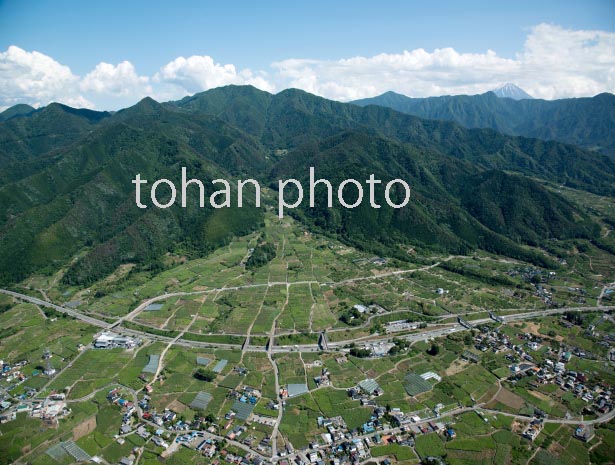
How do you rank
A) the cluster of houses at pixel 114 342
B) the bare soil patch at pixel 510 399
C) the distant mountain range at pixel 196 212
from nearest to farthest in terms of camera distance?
the bare soil patch at pixel 510 399, the cluster of houses at pixel 114 342, the distant mountain range at pixel 196 212

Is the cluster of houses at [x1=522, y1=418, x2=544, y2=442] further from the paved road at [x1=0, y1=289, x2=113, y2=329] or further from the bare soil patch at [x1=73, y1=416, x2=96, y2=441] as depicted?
the paved road at [x1=0, y1=289, x2=113, y2=329]

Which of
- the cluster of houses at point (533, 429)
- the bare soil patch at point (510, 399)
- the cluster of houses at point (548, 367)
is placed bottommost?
the cluster of houses at point (533, 429)

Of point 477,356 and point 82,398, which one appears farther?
point 477,356

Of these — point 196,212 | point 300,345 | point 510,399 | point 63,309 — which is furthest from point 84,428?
point 196,212

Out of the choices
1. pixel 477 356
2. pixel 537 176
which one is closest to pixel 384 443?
pixel 477 356

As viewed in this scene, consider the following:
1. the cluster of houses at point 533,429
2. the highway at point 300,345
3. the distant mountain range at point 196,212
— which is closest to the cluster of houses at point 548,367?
the cluster of houses at point 533,429

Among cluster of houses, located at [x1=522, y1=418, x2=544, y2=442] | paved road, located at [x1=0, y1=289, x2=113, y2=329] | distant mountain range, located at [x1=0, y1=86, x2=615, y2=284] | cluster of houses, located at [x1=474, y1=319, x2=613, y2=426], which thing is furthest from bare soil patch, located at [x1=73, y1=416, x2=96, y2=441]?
cluster of houses, located at [x1=474, y1=319, x2=613, y2=426]

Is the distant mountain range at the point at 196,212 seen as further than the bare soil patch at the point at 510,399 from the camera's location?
Yes

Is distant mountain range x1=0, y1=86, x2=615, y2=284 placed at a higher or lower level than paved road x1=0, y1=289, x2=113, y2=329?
higher

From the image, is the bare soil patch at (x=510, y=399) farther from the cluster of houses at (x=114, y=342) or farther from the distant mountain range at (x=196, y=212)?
the cluster of houses at (x=114, y=342)

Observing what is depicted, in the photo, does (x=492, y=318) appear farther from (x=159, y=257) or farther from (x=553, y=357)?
(x=159, y=257)

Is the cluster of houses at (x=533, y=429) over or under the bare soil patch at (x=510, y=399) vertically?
under
